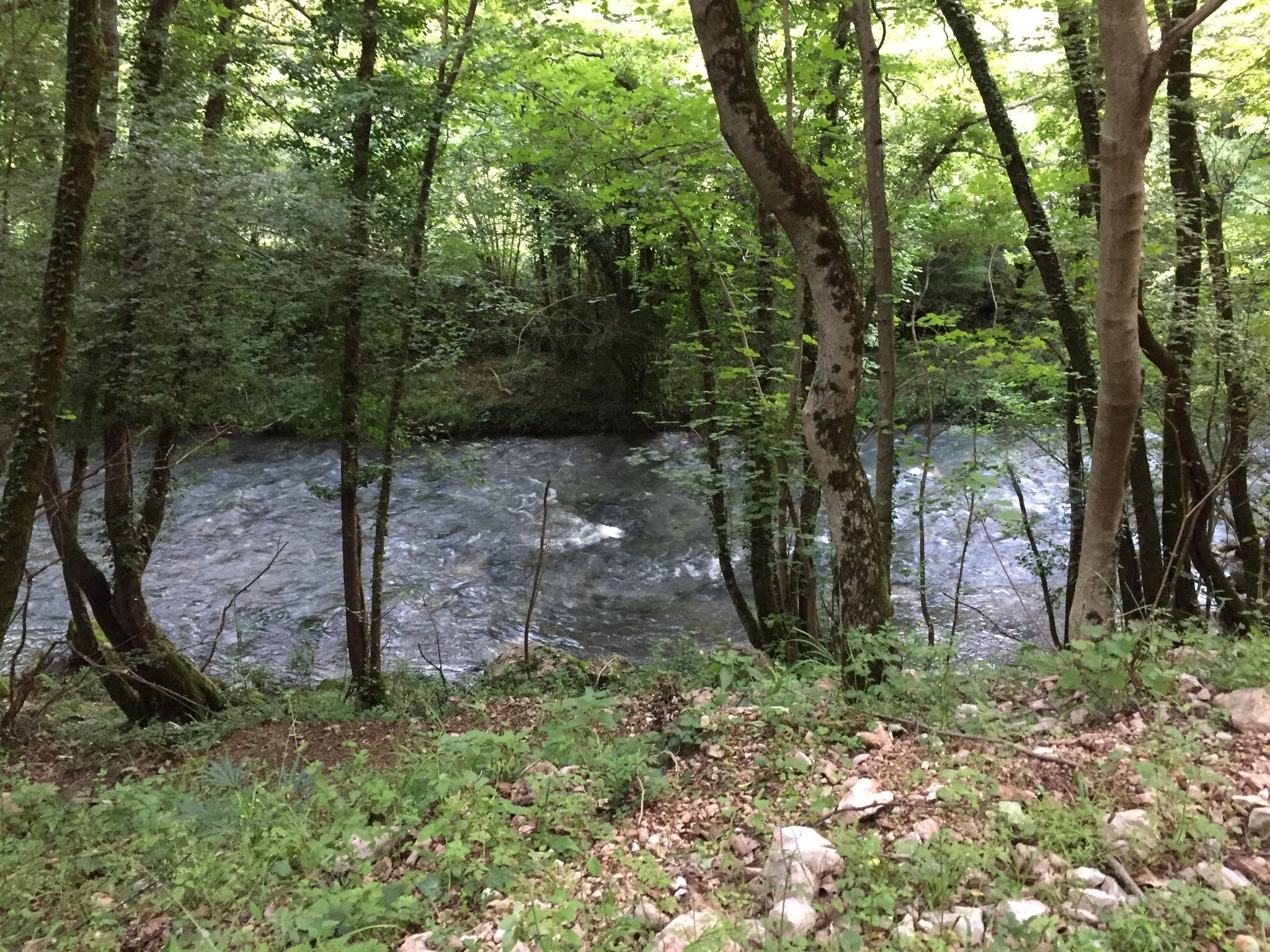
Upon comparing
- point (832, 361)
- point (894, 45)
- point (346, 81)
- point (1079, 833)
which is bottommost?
point (1079, 833)

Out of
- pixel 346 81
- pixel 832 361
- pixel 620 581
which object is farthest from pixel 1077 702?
pixel 620 581

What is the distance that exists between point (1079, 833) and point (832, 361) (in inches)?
90.5

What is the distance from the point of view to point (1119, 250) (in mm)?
4082

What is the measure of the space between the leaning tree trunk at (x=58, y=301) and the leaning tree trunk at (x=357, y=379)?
2.84 m

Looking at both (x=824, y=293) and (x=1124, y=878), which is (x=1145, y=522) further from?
(x=1124, y=878)

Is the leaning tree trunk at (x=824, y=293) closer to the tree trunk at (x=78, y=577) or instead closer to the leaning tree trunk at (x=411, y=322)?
the leaning tree trunk at (x=411, y=322)

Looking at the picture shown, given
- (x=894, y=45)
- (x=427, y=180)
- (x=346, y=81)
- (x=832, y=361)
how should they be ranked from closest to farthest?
(x=832, y=361) < (x=346, y=81) < (x=427, y=180) < (x=894, y=45)

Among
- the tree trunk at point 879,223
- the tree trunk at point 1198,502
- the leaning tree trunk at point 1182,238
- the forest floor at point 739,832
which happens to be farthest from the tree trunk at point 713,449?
the forest floor at point 739,832

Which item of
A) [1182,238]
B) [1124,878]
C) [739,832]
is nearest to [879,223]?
[1182,238]

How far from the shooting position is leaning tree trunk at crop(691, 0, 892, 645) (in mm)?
3867

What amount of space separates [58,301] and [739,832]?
201 inches

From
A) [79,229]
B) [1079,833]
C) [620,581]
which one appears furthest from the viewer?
[620,581]

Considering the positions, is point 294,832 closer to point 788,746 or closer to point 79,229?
point 788,746

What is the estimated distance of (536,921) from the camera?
2.44 metres
